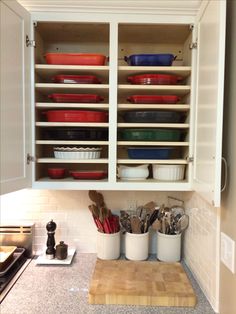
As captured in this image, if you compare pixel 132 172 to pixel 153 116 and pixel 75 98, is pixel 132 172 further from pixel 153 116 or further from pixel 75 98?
pixel 75 98

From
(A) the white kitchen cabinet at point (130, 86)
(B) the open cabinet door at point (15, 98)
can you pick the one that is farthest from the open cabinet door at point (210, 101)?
(B) the open cabinet door at point (15, 98)

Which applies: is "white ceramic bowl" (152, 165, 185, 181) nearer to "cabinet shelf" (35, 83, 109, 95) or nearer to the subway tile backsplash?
the subway tile backsplash

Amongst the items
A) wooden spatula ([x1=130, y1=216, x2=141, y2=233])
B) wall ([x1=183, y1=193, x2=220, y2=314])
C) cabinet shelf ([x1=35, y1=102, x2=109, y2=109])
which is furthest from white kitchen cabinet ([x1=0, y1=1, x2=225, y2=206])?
wooden spatula ([x1=130, y1=216, x2=141, y2=233])

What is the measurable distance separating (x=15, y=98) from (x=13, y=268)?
0.85 m

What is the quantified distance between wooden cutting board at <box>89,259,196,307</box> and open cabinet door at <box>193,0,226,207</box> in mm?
432

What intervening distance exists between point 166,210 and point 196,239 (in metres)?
0.22

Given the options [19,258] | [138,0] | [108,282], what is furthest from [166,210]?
[138,0]

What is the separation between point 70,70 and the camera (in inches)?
48.6

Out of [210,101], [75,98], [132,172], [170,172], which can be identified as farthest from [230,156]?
[75,98]

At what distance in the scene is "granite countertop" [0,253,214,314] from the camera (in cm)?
105

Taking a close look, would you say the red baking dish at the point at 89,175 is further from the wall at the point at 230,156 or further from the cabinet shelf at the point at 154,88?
the wall at the point at 230,156

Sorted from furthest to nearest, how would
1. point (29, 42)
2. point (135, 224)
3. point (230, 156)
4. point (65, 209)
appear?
point (65, 209) < point (135, 224) < point (29, 42) < point (230, 156)

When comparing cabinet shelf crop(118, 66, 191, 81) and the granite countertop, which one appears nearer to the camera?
the granite countertop

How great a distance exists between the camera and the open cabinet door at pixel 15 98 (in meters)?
0.98
